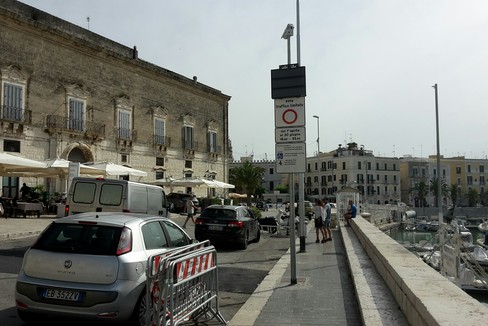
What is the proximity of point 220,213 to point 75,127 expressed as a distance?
2023 centimetres

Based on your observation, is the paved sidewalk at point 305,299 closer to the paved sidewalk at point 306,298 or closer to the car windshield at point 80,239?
the paved sidewalk at point 306,298

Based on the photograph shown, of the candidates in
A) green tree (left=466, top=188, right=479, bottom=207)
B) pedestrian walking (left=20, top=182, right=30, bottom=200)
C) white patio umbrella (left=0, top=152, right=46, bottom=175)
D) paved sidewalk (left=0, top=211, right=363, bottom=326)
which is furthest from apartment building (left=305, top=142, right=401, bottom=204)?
paved sidewalk (left=0, top=211, right=363, bottom=326)

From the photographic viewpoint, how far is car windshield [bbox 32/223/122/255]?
570cm

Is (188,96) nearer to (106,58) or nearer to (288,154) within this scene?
(106,58)

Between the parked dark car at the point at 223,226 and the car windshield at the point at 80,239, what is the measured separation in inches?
→ 374

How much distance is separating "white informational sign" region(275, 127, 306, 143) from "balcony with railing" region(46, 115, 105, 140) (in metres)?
25.0

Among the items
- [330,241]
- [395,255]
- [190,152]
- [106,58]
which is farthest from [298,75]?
[190,152]

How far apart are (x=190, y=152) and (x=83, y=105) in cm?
1412

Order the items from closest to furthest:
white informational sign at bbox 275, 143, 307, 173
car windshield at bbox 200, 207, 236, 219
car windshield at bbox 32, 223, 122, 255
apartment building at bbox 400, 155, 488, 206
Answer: car windshield at bbox 32, 223, 122, 255 → white informational sign at bbox 275, 143, 307, 173 → car windshield at bbox 200, 207, 236, 219 → apartment building at bbox 400, 155, 488, 206

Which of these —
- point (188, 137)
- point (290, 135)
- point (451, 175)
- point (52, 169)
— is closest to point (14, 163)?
point (52, 169)

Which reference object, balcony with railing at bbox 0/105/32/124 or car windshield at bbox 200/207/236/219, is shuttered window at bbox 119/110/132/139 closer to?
balcony with railing at bbox 0/105/32/124

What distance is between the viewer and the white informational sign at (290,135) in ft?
28.5

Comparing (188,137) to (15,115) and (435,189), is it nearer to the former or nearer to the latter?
(15,115)

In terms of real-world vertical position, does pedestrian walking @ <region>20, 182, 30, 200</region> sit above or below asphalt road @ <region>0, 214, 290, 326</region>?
above
